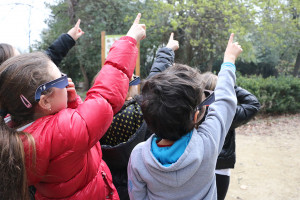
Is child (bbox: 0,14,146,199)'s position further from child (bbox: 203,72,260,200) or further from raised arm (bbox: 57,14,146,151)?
child (bbox: 203,72,260,200)

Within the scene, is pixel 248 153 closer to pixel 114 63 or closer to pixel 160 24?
pixel 114 63

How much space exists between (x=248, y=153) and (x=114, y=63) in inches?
203

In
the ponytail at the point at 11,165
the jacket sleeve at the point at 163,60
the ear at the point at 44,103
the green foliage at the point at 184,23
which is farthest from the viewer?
the green foliage at the point at 184,23

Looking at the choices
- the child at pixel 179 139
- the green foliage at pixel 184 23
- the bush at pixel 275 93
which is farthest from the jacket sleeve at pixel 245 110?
the bush at pixel 275 93

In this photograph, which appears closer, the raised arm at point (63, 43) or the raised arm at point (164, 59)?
the raised arm at point (164, 59)

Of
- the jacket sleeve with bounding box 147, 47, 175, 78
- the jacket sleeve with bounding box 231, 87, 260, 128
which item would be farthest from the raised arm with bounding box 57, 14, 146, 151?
the jacket sleeve with bounding box 231, 87, 260, 128

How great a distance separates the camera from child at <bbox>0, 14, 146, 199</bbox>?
1.04m

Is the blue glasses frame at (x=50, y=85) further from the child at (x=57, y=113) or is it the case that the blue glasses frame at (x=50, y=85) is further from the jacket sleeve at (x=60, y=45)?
the jacket sleeve at (x=60, y=45)

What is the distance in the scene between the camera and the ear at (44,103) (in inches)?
43.4

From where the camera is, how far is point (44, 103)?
1115 millimetres

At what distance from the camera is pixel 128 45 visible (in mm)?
1224

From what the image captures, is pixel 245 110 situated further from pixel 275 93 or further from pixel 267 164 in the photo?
pixel 275 93

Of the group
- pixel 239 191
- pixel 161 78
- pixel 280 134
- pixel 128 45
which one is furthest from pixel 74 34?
pixel 280 134

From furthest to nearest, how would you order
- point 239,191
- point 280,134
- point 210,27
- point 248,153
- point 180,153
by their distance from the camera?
point 210,27
point 280,134
point 248,153
point 239,191
point 180,153
